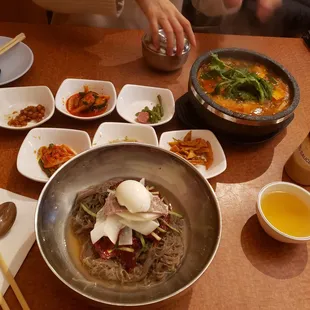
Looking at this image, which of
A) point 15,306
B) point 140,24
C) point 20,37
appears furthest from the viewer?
point 140,24

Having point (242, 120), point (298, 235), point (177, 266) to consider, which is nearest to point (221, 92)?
point (242, 120)

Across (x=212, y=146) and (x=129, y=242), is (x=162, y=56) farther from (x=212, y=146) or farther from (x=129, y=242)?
(x=129, y=242)

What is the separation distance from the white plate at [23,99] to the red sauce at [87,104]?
0.09 m

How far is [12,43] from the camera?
1862mm

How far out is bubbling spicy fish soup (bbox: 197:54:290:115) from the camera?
1516 mm

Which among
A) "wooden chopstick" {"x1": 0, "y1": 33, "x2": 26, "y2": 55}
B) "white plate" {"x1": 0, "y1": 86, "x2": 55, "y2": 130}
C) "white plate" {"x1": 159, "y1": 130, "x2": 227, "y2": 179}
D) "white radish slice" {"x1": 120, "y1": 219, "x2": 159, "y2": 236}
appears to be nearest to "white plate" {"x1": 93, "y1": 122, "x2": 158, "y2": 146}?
"white plate" {"x1": 159, "y1": 130, "x2": 227, "y2": 179}

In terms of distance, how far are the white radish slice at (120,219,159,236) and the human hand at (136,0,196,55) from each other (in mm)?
1048

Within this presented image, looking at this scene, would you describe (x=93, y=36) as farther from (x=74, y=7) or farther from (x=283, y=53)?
(x=283, y=53)

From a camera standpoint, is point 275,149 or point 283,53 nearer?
point 275,149

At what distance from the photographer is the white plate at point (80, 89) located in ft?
5.37

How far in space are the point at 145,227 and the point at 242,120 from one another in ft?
2.04

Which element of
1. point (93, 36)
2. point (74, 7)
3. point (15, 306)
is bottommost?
point (15, 306)

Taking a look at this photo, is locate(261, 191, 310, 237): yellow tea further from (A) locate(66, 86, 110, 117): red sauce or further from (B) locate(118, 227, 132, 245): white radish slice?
(A) locate(66, 86, 110, 117): red sauce

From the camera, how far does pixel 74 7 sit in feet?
6.49
